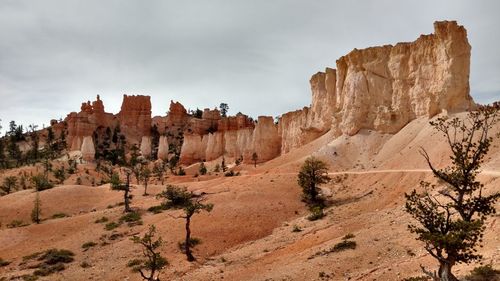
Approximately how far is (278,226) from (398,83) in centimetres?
2580

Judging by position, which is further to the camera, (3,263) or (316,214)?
(316,214)

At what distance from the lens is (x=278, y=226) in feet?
98.0

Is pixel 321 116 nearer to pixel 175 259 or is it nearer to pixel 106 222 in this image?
pixel 106 222

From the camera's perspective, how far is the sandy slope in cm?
1973

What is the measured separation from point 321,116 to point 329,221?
35.4 meters

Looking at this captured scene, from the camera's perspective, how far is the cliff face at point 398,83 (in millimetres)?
40500

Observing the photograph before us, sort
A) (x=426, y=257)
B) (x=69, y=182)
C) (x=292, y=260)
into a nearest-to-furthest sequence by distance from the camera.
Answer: (x=426, y=257) < (x=292, y=260) < (x=69, y=182)

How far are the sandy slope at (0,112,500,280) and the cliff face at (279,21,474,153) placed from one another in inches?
92.4

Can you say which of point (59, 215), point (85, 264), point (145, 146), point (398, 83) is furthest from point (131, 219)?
point (145, 146)

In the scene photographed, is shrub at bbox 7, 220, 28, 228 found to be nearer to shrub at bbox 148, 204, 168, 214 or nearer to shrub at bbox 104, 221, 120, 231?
shrub at bbox 104, 221, 120, 231

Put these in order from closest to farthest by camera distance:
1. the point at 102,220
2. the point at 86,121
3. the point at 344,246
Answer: the point at 344,246
the point at 102,220
the point at 86,121

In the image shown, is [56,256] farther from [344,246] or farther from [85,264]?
[344,246]

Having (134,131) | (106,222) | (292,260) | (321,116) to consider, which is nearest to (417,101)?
(321,116)

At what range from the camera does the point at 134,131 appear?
115 meters
